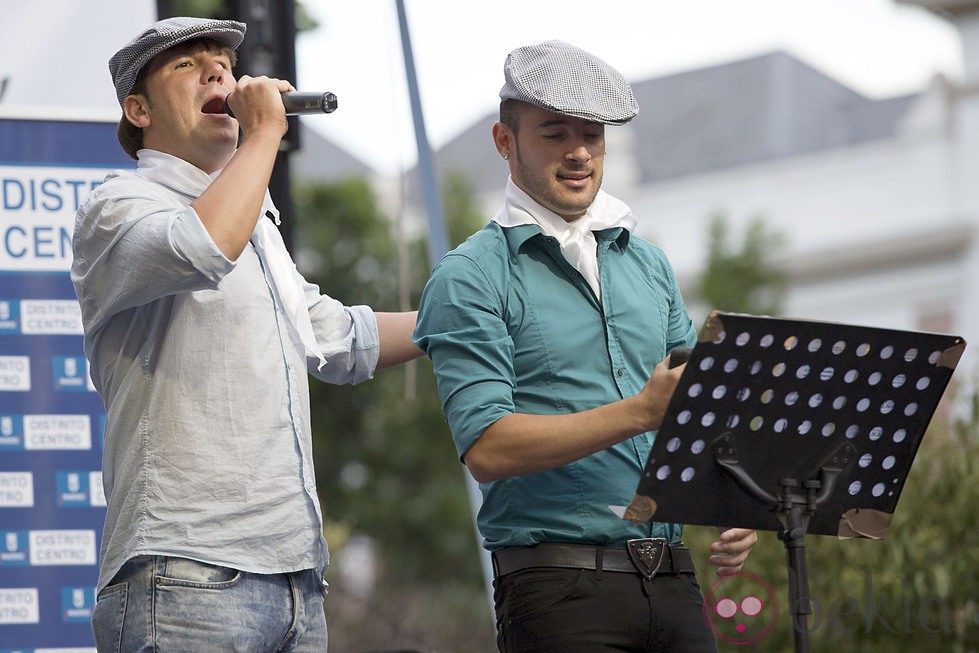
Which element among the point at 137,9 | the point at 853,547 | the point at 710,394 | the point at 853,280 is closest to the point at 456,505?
the point at 853,280

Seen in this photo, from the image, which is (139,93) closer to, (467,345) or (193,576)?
(467,345)

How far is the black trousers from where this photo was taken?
272 cm

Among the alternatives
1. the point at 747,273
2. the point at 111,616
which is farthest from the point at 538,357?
the point at 747,273

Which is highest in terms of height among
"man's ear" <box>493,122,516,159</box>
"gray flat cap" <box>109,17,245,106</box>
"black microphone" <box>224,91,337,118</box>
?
"gray flat cap" <box>109,17,245,106</box>

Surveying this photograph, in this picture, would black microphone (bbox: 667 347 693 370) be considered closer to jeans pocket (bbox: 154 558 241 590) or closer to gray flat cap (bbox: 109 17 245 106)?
jeans pocket (bbox: 154 558 241 590)

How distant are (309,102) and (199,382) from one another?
563 mm

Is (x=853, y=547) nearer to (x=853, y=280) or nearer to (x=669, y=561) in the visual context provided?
(x=669, y=561)

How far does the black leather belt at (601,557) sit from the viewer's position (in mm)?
2756

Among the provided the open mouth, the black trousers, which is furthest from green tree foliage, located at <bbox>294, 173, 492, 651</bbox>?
the black trousers

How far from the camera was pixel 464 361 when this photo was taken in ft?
9.09

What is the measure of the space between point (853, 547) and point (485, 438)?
4.51 metres

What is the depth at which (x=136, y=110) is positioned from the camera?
2.89 m

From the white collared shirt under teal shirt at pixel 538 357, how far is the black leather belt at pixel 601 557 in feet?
0.06

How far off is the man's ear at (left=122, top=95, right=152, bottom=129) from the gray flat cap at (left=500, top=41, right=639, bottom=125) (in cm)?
72
